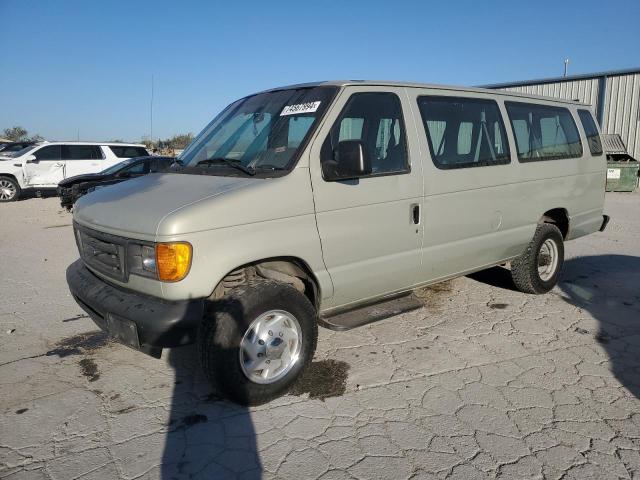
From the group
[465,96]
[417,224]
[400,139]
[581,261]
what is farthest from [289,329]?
[581,261]

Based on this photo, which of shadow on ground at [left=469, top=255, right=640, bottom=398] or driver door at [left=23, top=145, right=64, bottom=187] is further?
driver door at [left=23, top=145, right=64, bottom=187]

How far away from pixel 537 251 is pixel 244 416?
3646mm

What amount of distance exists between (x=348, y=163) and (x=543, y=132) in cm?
297

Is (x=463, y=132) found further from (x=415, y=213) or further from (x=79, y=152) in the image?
(x=79, y=152)

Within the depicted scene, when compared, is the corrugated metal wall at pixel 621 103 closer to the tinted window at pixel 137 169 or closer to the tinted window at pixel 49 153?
the tinted window at pixel 137 169

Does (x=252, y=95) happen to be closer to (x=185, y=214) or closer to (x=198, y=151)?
(x=198, y=151)

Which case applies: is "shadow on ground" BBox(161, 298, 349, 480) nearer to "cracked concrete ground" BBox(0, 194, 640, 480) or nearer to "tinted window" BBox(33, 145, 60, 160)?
"cracked concrete ground" BBox(0, 194, 640, 480)

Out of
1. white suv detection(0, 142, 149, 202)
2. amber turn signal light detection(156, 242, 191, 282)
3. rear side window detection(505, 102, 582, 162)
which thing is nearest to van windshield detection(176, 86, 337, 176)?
amber turn signal light detection(156, 242, 191, 282)

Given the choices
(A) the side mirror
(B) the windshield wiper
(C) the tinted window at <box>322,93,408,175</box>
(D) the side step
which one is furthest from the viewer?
(C) the tinted window at <box>322,93,408,175</box>

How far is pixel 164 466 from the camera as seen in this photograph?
268 centimetres

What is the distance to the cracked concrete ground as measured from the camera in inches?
106

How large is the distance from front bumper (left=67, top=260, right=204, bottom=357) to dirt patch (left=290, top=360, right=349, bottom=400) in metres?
0.96

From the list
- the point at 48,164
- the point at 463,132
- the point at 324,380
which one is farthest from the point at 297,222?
the point at 48,164

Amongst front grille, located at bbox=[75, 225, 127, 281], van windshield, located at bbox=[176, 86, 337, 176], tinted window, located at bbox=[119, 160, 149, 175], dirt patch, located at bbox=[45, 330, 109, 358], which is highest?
van windshield, located at bbox=[176, 86, 337, 176]
